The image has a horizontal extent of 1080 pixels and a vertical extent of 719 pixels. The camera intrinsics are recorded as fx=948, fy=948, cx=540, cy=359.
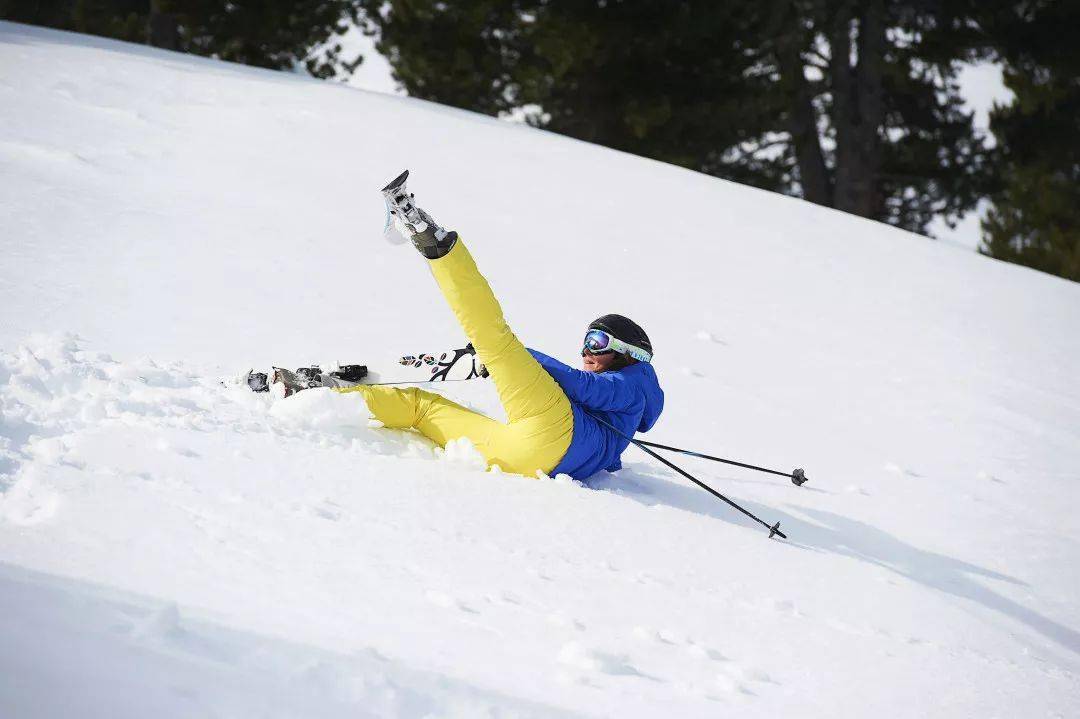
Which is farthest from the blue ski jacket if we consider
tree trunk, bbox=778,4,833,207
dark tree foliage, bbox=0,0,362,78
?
dark tree foliage, bbox=0,0,362,78

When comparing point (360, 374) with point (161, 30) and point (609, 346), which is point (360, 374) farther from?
point (161, 30)

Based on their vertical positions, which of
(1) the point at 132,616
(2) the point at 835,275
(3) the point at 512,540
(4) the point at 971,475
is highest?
(2) the point at 835,275

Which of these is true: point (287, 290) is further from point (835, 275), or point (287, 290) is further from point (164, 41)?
point (164, 41)

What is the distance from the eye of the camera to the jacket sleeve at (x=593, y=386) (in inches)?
142

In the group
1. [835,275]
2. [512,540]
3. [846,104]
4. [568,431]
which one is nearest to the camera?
[512,540]

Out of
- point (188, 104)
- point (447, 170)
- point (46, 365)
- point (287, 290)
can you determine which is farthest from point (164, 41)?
point (46, 365)

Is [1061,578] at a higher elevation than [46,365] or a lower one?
higher

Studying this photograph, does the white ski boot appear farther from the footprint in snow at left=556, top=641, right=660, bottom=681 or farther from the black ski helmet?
the footprint in snow at left=556, top=641, right=660, bottom=681

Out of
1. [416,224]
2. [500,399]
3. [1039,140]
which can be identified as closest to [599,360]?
[500,399]

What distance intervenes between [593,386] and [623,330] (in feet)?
1.05

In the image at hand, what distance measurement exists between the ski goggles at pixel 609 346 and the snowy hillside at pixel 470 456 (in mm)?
540

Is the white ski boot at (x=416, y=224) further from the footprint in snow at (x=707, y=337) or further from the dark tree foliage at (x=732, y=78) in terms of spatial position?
the dark tree foliage at (x=732, y=78)

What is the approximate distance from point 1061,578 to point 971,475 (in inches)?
38.8

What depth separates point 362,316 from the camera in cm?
507
